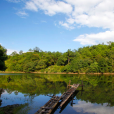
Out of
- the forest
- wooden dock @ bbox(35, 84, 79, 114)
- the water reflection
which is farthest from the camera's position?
the forest

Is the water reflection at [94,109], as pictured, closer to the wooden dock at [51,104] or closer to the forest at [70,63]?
the wooden dock at [51,104]

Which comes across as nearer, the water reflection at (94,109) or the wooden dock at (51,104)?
the wooden dock at (51,104)

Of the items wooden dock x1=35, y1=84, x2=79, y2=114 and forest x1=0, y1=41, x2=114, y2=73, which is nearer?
wooden dock x1=35, y1=84, x2=79, y2=114

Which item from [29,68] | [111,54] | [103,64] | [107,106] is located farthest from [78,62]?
[107,106]

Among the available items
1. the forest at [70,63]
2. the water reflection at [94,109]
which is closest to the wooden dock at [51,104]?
the water reflection at [94,109]

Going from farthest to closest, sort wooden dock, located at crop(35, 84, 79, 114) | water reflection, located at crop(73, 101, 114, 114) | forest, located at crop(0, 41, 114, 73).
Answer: forest, located at crop(0, 41, 114, 73), water reflection, located at crop(73, 101, 114, 114), wooden dock, located at crop(35, 84, 79, 114)

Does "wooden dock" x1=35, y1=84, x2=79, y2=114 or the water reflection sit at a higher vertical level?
"wooden dock" x1=35, y1=84, x2=79, y2=114

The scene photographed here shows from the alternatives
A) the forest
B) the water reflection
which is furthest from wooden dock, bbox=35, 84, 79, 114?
the forest

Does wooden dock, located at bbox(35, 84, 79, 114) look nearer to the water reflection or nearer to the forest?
the water reflection

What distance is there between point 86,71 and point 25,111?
6805cm

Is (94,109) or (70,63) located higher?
(70,63)

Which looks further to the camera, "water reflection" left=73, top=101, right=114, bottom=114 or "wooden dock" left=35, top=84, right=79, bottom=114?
"water reflection" left=73, top=101, right=114, bottom=114

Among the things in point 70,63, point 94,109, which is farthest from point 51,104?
point 70,63

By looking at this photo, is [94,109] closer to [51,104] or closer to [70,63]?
[51,104]
